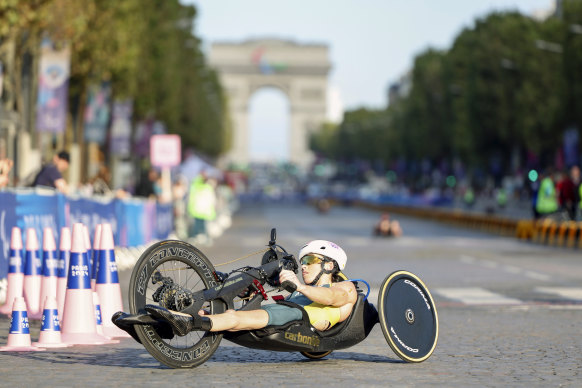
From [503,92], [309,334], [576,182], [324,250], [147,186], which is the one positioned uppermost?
[503,92]

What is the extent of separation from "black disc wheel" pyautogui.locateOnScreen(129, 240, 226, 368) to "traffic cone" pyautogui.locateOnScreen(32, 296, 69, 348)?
1.51 m

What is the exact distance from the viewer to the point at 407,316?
9125 millimetres

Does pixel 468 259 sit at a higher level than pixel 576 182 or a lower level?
lower

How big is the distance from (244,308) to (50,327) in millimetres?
2117

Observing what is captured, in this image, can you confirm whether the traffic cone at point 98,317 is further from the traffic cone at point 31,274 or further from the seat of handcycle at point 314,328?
the seat of handcycle at point 314,328

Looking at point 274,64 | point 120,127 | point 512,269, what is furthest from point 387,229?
point 274,64

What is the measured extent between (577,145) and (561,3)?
6506mm

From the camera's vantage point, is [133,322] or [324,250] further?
[324,250]

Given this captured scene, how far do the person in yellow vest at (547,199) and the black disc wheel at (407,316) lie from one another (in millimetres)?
26668

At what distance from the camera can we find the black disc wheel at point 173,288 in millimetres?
8344

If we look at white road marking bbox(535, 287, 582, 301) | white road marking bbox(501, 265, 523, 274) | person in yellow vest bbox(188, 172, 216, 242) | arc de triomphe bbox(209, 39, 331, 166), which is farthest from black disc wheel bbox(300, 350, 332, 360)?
arc de triomphe bbox(209, 39, 331, 166)

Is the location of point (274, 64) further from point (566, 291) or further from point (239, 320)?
point (239, 320)

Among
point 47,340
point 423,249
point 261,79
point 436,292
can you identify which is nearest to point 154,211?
point 423,249

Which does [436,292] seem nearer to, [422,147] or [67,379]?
[67,379]
